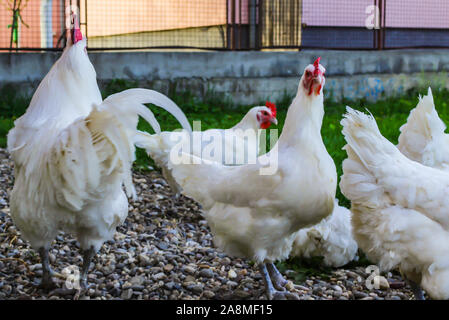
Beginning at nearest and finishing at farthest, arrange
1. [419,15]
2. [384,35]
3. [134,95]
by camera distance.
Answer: [134,95] < [384,35] < [419,15]

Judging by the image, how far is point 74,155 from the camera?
345cm

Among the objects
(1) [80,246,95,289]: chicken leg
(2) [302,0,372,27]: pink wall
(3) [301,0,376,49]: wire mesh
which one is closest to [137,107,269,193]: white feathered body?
(1) [80,246,95,289]: chicken leg

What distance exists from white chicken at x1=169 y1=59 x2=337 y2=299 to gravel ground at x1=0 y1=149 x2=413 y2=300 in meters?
0.38

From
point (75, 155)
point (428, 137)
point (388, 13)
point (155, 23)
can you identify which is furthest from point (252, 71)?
point (75, 155)

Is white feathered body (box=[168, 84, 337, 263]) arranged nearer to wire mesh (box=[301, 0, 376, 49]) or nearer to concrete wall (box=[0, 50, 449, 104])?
concrete wall (box=[0, 50, 449, 104])

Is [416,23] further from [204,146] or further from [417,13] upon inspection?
[204,146]

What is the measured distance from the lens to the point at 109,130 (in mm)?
3441

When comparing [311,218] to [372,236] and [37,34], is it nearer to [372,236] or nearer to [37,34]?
[372,236]

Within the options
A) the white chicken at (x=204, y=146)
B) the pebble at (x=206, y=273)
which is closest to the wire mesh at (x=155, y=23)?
the white chicken at (x=204, y=146)

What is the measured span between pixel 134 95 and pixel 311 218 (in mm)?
1357

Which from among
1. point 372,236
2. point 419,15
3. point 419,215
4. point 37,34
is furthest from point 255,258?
point 419,15

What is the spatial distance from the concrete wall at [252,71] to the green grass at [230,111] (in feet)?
0.58

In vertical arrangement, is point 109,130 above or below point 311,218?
above

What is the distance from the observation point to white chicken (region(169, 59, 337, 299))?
3615mm
